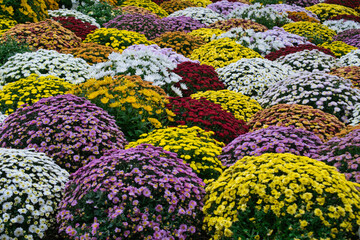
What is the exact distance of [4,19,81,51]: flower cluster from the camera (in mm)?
9297

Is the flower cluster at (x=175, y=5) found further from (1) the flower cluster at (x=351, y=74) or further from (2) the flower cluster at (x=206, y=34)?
(1) the flower cluster at (x=351, y=74)

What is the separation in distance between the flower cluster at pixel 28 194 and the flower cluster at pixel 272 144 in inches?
82.1

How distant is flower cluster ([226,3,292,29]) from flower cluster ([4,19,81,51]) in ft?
26.0

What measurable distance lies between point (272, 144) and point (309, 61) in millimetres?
5526

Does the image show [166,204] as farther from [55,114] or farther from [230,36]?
[230,36]

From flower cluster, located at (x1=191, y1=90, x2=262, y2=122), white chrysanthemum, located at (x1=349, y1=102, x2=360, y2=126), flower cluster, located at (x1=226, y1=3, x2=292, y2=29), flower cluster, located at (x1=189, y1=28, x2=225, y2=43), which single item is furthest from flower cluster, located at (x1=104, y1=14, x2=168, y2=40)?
white chrysanthemum, located at (x1=349, y1=102, x2=360, y2=126)

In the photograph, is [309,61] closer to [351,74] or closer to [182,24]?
[351,74]

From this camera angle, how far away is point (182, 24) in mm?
13953

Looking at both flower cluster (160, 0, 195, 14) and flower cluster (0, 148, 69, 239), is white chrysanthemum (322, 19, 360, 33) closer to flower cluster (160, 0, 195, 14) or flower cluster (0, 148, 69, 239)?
flower cluster (160, 0, 195, 14)

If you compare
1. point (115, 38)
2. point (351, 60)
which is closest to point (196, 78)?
point (115, 38)

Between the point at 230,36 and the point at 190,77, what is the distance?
4128 millimetres

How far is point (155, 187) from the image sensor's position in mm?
3354

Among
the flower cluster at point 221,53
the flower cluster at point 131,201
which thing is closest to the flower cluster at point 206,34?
the flower cluster at point 221,53

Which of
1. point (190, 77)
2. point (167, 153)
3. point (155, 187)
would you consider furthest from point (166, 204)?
point (190, 77)
